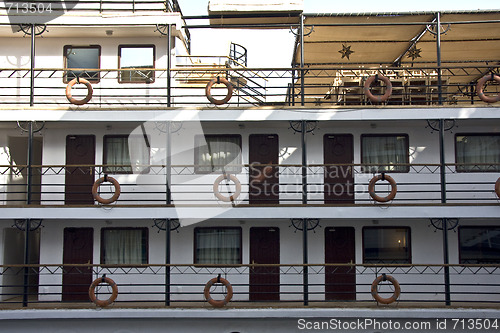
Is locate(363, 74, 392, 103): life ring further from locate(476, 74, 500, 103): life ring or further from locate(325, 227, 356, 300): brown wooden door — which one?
locate(325, 227, 356, 300): brown wooden door

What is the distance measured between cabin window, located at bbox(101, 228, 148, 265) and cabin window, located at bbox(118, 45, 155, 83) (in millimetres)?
4682

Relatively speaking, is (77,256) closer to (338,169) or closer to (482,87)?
(338,169)

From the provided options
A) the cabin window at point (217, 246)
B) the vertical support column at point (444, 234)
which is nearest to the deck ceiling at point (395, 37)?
the vertical support column at point (444, 234)

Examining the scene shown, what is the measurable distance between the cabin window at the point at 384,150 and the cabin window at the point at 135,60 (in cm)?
696

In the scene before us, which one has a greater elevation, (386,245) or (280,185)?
(280,185)

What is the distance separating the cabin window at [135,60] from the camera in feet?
52.0

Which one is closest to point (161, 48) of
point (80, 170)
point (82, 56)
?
point (82, 56)

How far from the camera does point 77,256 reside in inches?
595

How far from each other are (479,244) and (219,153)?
323 inches

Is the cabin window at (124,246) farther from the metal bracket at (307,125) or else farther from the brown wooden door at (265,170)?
the metal bracket at (307,125)

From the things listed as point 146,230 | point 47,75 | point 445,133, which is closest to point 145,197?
point 146,230

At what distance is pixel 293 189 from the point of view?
1544 centimetres

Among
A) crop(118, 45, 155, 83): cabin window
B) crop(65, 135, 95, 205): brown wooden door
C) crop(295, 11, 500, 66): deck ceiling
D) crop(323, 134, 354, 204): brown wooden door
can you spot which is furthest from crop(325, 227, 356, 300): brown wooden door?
crop(118, 45, 155, 83): cabin window

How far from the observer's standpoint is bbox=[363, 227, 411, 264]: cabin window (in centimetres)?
1492
